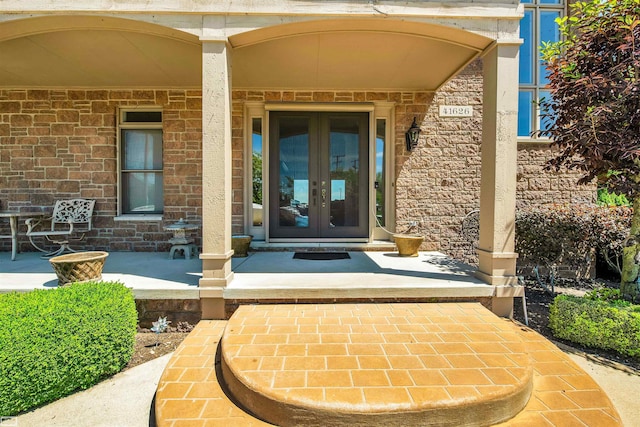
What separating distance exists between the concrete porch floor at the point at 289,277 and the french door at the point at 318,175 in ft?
2.81

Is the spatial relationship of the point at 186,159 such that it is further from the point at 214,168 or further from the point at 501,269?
the point at 501,269

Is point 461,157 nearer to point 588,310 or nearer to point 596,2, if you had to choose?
point 596,2

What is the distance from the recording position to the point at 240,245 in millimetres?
4703

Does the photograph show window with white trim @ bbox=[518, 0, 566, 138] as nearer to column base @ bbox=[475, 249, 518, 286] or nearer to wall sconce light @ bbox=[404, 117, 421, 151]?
wall sconce light @ bbox=[404, 117, 421, 151]

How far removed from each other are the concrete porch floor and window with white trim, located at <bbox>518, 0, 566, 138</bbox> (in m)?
2.83

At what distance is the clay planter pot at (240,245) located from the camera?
4.68 m

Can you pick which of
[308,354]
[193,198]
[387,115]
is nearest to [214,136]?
[308,354]

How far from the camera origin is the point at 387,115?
17.8 feet

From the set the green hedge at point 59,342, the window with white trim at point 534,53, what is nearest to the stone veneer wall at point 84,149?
the green hedge at point 59,342

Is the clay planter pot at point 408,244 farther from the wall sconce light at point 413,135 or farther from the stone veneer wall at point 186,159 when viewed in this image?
the wall sconce light at point 413,135

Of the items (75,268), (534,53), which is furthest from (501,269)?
(534,53)

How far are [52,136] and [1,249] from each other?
6.14ft

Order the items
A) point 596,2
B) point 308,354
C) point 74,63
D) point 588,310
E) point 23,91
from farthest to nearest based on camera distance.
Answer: point 23,91 → point 74,63 → point 596,2 → point 588,310 → point 308,354

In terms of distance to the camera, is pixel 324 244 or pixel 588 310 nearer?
pixel 588 310
